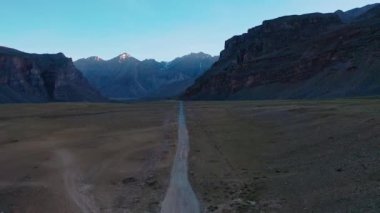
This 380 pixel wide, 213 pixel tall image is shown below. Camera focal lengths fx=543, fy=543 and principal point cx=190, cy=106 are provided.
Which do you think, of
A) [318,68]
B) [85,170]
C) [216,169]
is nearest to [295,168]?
[216,169]

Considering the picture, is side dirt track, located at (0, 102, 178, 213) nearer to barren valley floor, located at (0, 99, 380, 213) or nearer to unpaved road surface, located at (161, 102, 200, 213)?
barren valley floor, located at (0, 99, 380, 213)

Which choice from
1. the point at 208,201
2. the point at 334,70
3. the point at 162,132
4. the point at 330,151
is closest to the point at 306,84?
the point at 334,70

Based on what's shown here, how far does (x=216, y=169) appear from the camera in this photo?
2823 centimetres

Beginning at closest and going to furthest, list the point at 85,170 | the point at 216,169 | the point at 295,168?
1. the point at 295,168
2. the point at 216,169
3. the point at 85,170

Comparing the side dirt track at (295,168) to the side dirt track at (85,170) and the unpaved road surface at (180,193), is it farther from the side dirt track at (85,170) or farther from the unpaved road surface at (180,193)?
the side dirt track at (85,170)

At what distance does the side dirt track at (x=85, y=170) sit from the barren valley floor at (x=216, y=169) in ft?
0.16

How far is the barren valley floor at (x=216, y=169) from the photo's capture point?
20.4m

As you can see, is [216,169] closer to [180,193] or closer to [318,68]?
[180,193]

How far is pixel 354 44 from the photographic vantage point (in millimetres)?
140500

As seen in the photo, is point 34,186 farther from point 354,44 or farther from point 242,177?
point 354,44

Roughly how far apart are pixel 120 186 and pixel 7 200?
196 inches

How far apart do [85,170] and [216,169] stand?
7042mm

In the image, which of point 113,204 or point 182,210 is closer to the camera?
point 182,210

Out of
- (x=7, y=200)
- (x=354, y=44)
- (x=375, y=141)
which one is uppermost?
(x=354, y=44)
